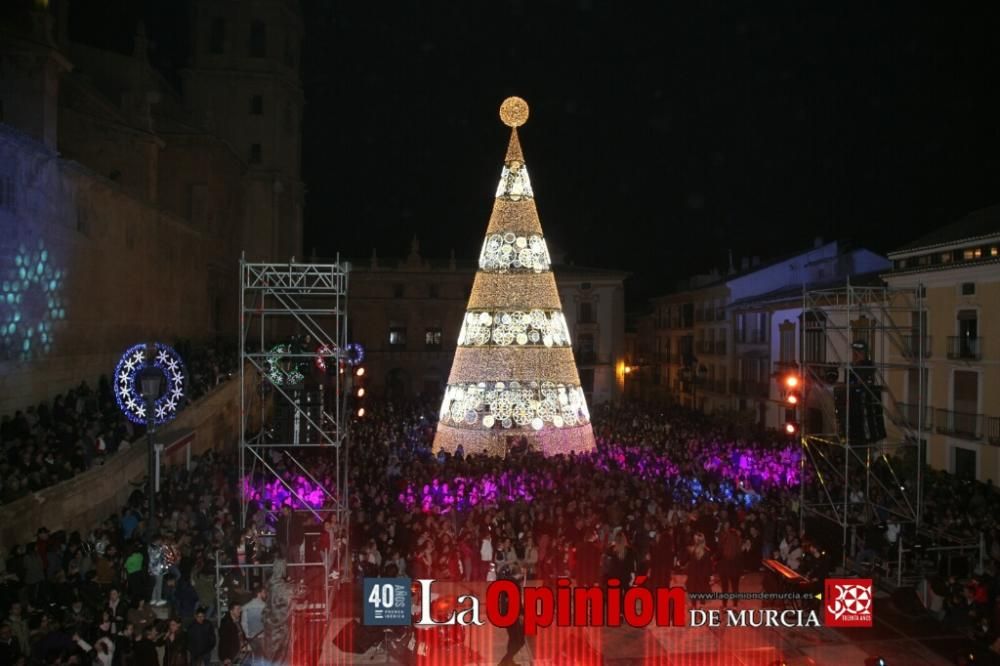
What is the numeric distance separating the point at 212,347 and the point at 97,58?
11720mm

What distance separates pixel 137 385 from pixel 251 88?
91.4 ft

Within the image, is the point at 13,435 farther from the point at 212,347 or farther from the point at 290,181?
the point at 290,181

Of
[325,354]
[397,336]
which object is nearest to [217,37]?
[397,336]

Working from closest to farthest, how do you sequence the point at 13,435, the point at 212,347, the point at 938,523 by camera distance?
the point at 13,435 → the point at 938,523 → the point at 212,347

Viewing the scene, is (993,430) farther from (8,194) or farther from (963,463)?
(8,194)

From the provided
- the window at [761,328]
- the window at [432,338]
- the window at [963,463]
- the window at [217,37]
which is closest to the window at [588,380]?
the window at [432,338]

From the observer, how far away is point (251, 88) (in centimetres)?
3716

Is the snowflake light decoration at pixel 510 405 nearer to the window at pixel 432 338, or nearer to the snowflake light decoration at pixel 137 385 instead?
the snowflake light decoration at pixel 137 385

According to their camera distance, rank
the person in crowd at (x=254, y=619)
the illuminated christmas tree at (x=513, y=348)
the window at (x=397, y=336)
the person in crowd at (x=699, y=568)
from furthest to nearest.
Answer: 1. the window at (x=397, y=336)
2. the illuminated christmas tree at (x=513, y=348)
3. the person in crowd at (x=699, y=568)
4. the person in crowd at (x=254, y=619)

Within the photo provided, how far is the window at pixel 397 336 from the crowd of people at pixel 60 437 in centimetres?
3102

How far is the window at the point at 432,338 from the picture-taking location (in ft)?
160

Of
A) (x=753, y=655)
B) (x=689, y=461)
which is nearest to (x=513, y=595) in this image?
(x=753, y=655)

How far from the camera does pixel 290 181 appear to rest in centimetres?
3950

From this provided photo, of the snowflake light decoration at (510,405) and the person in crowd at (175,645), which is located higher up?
the snowflake light decoration at (510,405)
